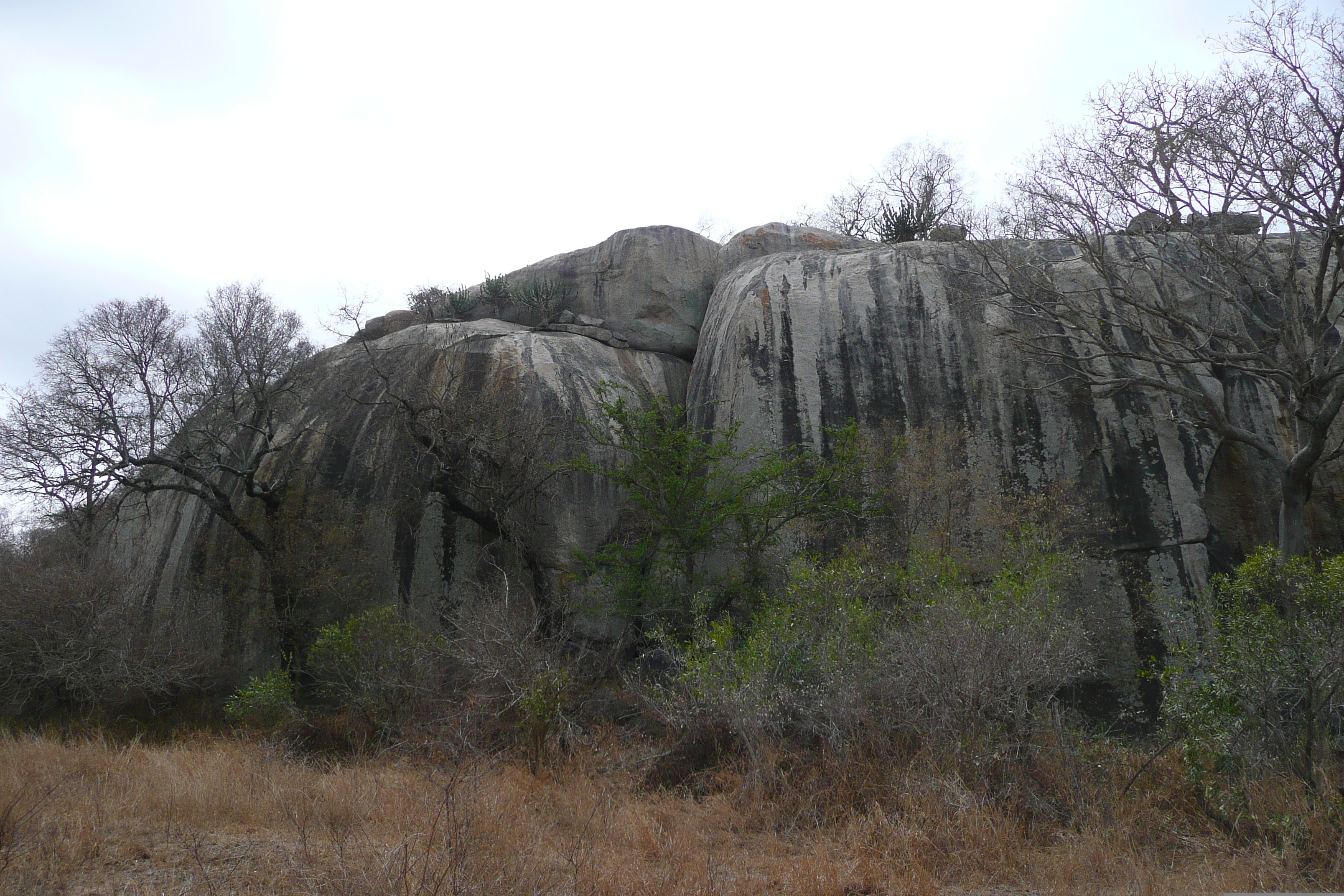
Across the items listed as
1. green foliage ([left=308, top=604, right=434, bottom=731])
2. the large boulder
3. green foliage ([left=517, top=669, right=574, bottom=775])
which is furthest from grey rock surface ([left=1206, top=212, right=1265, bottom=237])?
green foliage ([left=308, top=604, right=434, bottom=731])

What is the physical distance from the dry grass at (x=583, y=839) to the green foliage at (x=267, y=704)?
3422 millimetres

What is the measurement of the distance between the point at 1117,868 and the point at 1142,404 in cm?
998

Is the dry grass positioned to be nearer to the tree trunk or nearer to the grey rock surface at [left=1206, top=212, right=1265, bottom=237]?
the tree trunk

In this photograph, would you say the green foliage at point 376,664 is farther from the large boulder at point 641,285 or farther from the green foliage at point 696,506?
the large boulder at point 641,285

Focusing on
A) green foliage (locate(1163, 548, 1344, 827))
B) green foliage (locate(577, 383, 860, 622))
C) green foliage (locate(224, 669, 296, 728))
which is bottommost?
green foliage (locate(224, 669, 296, 728))

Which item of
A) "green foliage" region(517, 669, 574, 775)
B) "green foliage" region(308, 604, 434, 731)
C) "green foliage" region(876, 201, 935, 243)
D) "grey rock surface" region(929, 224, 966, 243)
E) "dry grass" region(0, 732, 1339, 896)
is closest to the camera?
"dry grass" region(0, 732, 1339, 896)

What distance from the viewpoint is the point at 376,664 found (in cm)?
1155

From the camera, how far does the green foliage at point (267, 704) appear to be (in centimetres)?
1212

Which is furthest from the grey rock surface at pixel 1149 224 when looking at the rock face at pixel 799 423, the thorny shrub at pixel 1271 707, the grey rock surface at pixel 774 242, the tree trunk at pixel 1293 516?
the grey rock surface at pixel 774 242

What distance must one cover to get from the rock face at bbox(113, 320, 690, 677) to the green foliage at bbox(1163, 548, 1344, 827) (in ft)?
30.0

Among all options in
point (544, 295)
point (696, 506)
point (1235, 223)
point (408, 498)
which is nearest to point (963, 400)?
point (1235, 223)

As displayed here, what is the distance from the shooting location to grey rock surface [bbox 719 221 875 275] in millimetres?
20234

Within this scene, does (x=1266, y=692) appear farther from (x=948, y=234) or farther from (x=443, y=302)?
(x=443, y=302)

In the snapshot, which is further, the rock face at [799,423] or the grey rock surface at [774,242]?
the grey rock surface at [774,242]
